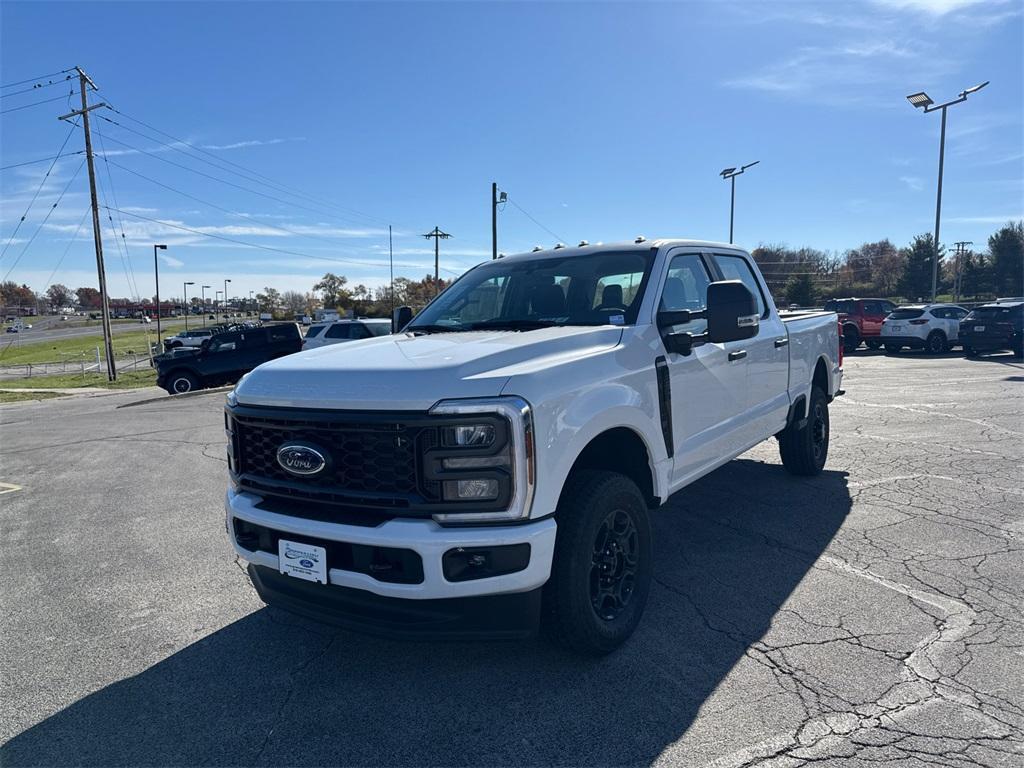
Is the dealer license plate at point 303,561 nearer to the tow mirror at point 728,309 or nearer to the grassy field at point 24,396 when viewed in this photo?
the tow mirror at point 728,309

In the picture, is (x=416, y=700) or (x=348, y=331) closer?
(x=416, y=700)

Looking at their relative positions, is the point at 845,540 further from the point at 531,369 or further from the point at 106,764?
the point at 106,764

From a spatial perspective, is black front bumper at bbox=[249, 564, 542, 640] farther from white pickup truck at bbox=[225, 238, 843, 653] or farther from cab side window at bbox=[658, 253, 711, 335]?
cab side window at bbox=[658, 253, 711, 335]

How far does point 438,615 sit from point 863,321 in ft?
83.7

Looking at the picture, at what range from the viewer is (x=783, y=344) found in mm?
5492

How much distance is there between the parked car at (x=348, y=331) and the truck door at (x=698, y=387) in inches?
579

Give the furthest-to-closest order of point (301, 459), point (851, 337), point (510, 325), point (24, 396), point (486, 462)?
point (851, 337) → point (24, 396) → point (510, 325) → point (301, 459) → point (486, 462)

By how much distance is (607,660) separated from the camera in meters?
3.17

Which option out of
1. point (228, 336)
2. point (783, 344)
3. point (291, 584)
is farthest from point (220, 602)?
point (228, 336)

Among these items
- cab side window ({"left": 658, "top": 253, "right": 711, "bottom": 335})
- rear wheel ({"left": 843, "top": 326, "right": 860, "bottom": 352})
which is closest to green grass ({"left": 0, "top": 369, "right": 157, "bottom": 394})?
cab side window ({"left": 658, "top": 253, "right": 711, "bottom": 335})

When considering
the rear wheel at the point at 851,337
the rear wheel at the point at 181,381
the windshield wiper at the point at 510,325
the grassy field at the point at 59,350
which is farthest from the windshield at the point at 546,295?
the grassy field at the point at 59,350

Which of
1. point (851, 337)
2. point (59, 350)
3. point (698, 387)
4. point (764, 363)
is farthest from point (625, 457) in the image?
point (59, 350)

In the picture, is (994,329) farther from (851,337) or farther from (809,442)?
(809,442)

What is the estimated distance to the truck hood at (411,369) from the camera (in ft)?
8.89
